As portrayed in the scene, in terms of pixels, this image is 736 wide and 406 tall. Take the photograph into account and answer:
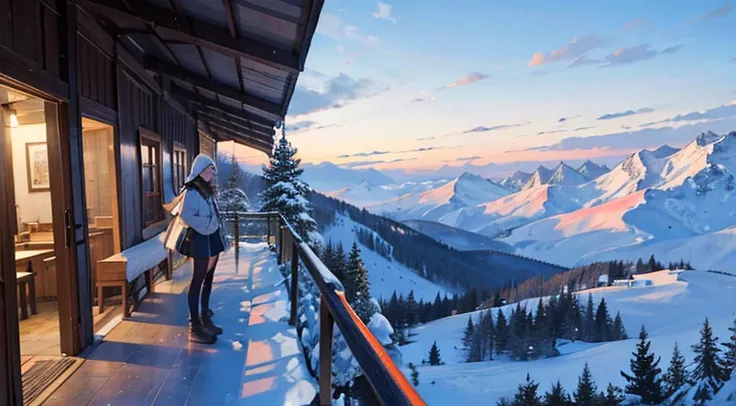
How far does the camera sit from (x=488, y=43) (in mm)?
65188

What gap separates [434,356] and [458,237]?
80.8 meters

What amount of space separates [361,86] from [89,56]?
87.7 ft

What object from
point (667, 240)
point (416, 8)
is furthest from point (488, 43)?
point (667, 240)

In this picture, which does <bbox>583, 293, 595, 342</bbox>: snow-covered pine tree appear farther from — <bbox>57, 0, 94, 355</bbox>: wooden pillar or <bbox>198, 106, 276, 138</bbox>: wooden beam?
<bbox>57, 0, 94, 355</bbox>: wooden pillar

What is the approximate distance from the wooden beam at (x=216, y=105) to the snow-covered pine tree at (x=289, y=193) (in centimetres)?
1120

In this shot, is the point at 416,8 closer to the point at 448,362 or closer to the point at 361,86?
the point at 361,86

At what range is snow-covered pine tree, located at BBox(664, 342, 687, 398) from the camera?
66438mm

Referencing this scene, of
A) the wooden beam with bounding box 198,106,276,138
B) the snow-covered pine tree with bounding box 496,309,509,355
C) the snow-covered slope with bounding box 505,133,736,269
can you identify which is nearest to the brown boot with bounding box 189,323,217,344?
the wooden beam with bounding box 198,106,276,138

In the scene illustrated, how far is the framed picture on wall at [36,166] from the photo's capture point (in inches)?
210

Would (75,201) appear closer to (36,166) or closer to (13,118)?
(13,118)

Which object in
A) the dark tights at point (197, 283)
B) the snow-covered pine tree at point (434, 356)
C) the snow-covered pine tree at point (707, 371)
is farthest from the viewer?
the snow-covered pine tree at point (434, 356)

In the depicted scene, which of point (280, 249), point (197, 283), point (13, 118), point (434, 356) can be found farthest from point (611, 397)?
point (13, 118)

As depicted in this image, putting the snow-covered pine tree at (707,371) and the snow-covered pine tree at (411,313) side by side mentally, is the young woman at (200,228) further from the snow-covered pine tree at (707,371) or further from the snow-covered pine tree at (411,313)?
the snow-covered pine tree at (707,371)

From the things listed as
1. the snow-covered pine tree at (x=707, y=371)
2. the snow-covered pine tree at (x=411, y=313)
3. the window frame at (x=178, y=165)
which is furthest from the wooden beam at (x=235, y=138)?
the snow-covered pine tree at (x=707, y=371)
